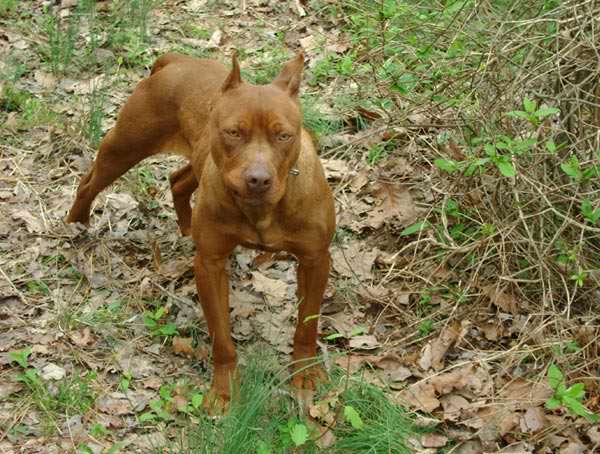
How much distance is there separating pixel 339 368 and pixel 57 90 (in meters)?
3.79

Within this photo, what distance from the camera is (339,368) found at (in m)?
4.87

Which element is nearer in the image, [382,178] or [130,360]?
[130,360]

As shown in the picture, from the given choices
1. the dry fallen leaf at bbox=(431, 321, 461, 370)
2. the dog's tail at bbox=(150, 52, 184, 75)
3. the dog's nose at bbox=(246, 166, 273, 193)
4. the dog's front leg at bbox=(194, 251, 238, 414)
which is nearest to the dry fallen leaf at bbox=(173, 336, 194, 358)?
the dog's front leg at bbox=(194, 251, 238, 414)

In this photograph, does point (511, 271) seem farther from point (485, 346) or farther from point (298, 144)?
point (298, 144)

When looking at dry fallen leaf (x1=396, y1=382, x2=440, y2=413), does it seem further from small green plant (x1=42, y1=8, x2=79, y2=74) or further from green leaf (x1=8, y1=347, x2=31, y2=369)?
small green plant (x1=42, y1=8, x2=79, y2=74)

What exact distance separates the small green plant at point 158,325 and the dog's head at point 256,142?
1.21 metres

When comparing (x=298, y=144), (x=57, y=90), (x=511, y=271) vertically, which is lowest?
(x=57, y=90)

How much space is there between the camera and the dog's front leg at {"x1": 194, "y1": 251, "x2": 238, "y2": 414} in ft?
15.3

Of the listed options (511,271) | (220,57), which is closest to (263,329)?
(511,271)

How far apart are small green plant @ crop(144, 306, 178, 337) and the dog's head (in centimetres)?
121

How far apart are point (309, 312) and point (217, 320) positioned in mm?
449

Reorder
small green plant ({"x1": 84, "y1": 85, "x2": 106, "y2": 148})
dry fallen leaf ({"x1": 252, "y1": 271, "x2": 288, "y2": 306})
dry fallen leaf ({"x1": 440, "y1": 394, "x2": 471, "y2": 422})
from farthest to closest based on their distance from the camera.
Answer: small green plant ({"x1": 84, "y1": 85, "x2": 106, "y2": 148}), dry fallen leaf ({"x1": 252, "y1": 271, "x2": 288, "y2": 306}), dry fallen leaf ({"x1": 440, "y1": 394, "x2": 471, "y2": 422})

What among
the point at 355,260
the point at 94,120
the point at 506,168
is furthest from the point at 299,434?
the point at 94,120

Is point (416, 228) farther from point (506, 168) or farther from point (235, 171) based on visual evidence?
point (235, 171)
